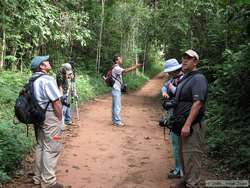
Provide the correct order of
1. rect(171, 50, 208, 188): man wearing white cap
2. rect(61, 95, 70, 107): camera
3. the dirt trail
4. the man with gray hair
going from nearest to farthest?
1. rect(171, 50, 208, 188): man wearing white cap
2. the man with gray hair
3. the dirt trail
4. rect(61, 95, 70, 107): camera

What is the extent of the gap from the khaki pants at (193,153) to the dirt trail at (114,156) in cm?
78

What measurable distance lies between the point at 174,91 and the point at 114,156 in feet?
8.71

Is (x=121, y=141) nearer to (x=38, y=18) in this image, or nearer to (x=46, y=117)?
(x=46, y=117)

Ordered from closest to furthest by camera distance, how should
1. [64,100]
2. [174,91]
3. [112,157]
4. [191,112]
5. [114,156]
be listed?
[191,112]
[174,91]
[112,157]
[114,156]
[64,100]

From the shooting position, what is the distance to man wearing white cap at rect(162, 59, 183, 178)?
7.04m

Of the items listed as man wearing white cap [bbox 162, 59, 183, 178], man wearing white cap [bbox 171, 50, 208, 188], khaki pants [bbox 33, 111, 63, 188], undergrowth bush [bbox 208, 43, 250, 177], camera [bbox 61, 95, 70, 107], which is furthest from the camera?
camera [bbox 61, 95, 70, 107]

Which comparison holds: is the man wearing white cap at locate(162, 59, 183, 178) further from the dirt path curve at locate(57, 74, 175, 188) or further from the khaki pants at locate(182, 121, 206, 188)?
the khaki pants at locate(182, 121, 206, 188)

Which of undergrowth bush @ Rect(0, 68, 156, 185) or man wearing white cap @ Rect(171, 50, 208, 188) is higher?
man wearing white cap @ Rect(171, 50, 208, 188)

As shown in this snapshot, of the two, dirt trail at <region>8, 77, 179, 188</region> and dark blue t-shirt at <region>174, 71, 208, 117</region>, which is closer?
dark blue t-shirt at <region>174, 71, 208, 117</region>

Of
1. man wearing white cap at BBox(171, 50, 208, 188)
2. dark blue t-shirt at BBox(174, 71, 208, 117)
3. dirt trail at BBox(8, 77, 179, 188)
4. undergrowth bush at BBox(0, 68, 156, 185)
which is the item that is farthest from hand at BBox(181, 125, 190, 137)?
undergrowth bush at BBox(0, 68, 156, 185)

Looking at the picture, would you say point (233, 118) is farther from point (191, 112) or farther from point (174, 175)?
point (191, 112)

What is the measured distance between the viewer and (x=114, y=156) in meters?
9.05

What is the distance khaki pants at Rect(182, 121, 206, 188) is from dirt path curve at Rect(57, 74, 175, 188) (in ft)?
2.61

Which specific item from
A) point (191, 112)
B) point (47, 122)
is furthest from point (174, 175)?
point (47, 122)
